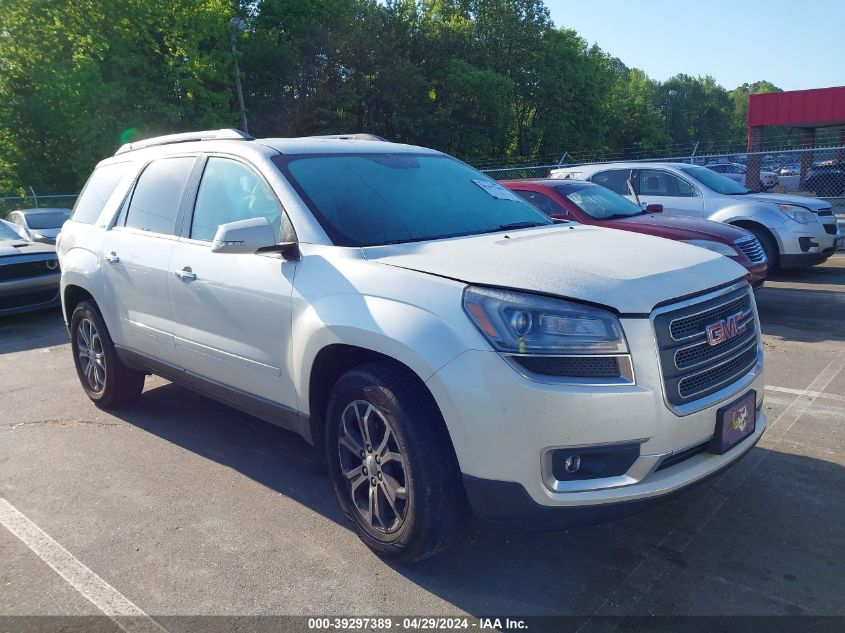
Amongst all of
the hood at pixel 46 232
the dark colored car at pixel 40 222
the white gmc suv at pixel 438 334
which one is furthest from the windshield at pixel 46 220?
the white gmc suv at pixel 438 334

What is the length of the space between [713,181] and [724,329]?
8.46m

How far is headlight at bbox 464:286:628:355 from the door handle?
200cm

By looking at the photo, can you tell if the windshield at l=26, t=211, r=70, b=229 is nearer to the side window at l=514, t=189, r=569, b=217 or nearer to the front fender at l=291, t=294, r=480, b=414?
the side window at l=514, t=189, r=569, b=217

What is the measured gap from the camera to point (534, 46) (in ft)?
171

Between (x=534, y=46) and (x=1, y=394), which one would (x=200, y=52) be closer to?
(x=1, y=394)

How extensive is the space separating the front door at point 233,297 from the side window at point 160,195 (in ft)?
0.82

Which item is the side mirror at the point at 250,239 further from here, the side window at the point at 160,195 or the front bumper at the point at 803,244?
the front bumper at the point at 803,244

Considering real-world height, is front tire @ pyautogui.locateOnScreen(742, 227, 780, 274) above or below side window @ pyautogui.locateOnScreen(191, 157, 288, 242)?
below

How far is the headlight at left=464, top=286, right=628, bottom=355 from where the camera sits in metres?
2.62

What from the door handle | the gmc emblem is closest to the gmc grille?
the gmc emblem

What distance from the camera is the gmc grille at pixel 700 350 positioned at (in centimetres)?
271

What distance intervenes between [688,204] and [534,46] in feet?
150

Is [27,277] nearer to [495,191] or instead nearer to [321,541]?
[495,191]

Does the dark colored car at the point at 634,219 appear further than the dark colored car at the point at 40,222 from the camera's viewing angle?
No
